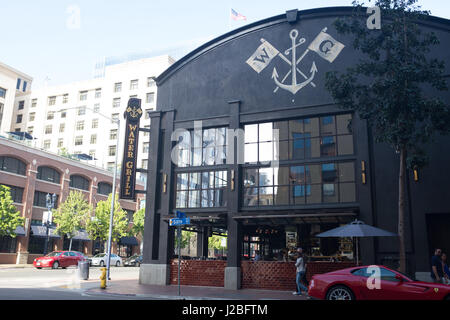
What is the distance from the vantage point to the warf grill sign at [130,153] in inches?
892

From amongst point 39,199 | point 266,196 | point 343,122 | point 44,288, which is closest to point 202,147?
point 266,196

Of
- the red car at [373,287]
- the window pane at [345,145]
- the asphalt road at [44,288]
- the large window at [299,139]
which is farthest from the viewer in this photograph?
the large window at [299,139]

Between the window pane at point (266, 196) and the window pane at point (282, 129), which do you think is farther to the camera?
the window pane at point (282, 129)

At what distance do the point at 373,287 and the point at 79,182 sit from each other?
1824 inches

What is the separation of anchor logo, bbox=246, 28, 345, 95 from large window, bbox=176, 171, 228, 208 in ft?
17.3

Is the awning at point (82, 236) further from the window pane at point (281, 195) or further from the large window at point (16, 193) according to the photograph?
the window pane at point (281, 195)

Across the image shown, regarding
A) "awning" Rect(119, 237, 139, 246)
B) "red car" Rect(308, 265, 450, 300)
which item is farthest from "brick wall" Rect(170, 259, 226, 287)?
"awning" Rect(119, 237, 139, 246)

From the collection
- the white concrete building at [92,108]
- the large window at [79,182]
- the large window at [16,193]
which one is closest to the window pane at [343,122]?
the large window at [16,193]

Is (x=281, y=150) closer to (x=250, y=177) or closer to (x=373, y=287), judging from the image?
(x=250, y=177)

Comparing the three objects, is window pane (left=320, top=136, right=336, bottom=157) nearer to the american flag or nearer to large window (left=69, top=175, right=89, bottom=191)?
the american flag

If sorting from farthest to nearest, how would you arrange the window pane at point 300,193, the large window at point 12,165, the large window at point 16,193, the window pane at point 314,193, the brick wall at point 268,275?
1. the large window at point 16,193
2. the large window at point 12,165
3. the window pane at point 300,193
4. the window pane at point 314,193
5. the brick wall at point 268,275

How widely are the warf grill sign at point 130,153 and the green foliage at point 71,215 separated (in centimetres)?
2536

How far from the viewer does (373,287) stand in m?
12.2

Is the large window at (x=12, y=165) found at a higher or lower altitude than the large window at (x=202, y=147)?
higher
